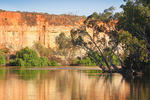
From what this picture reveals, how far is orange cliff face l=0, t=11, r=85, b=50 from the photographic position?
221 ft

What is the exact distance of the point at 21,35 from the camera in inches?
2707

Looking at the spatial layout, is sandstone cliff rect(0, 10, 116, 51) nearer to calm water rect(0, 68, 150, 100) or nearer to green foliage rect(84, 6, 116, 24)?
green foliage rect(84, 6, 116, 24)

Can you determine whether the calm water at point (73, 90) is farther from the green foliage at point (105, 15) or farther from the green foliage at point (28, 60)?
the green foliage at point (28, 60)

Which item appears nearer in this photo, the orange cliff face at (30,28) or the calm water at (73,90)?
the calm water at (73,90)

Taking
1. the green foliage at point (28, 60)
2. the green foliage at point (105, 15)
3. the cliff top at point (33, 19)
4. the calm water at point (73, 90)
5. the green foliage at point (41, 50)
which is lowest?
the calm water at point (73, 90)

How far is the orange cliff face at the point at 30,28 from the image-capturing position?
67.4 metres

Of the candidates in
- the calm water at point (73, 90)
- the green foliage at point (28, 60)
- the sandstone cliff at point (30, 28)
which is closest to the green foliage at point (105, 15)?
the calm water at point (73, 90)

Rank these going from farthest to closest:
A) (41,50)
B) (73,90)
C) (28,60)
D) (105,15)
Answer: (41,50), (28,60), (105,15), (73,90)

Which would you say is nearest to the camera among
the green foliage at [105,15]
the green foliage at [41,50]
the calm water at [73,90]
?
the calm water at [73,90]

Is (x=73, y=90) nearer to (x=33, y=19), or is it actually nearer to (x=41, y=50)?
(x=41, y=50)

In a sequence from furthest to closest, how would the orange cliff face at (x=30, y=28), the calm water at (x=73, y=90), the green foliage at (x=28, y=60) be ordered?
the orange cliff face at (x=30, y=28)
the green foliage at (x=28, y=60)
the calm water at (x=73, y=90)

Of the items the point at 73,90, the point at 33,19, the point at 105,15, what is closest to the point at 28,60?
the point at 33,19

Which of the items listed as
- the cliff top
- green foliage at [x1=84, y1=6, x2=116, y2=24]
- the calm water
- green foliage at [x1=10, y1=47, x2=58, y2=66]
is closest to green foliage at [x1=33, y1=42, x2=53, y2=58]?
the cliff top

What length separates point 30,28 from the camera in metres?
70.2
